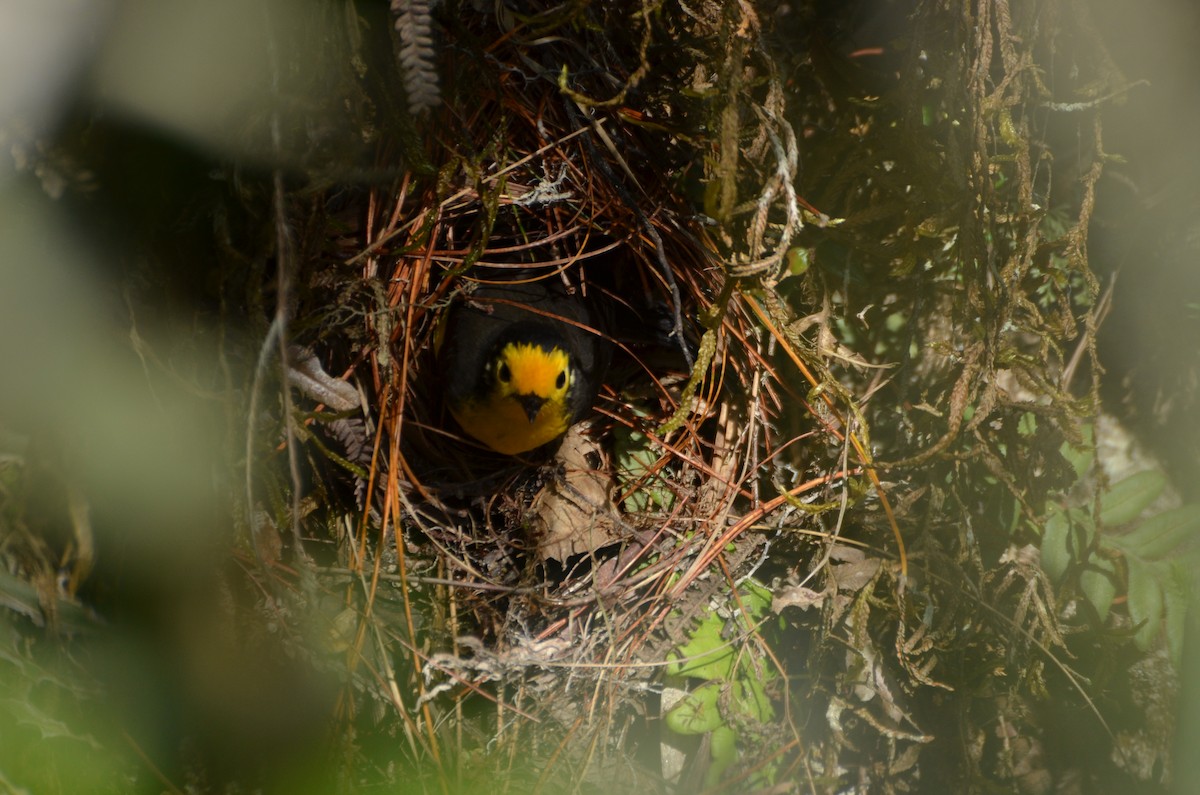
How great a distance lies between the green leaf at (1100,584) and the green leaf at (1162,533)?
72 millimetres

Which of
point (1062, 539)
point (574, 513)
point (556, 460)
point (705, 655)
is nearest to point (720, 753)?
point (705, 655)

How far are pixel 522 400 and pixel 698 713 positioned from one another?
3.36ft

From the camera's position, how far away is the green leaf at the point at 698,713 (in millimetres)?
2018

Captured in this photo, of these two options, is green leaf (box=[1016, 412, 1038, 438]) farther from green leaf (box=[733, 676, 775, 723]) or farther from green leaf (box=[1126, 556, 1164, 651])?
green leaf (box=[733, 676, 775, 723])

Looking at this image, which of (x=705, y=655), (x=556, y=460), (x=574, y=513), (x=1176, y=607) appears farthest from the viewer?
(x=556, y=460)

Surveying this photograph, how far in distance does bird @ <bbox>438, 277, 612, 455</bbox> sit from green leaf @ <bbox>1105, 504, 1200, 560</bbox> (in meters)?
1.57

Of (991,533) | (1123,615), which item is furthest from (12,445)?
(1123,615)

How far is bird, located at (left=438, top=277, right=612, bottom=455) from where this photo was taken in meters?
2.20

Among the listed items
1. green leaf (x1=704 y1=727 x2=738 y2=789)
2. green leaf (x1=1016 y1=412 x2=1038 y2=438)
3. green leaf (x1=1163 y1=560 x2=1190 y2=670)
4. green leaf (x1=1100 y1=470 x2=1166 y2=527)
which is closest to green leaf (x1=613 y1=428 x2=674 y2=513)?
green leaf (x1=704 y1=727 x2=738 y2=789)

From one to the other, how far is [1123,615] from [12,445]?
2785 mm

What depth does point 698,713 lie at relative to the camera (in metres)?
2.02

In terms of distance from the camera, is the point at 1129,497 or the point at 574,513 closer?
the point at 1129,497

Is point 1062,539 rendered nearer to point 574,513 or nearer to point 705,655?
point 705,655

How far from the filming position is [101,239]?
1452 mm
